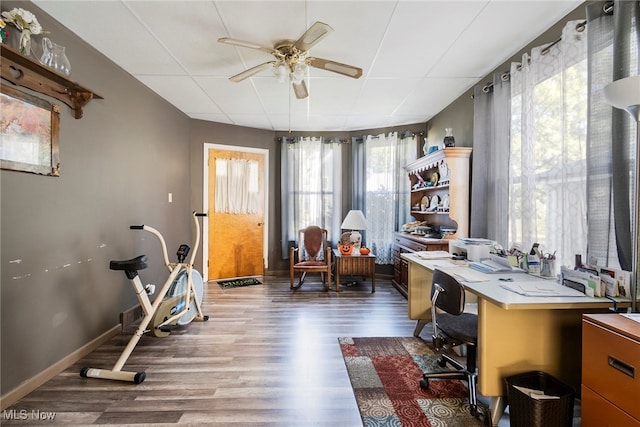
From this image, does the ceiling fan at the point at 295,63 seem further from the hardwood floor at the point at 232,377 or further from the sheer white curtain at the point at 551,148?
the hardwood floor at the point at 232,377

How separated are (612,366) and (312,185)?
416 cm

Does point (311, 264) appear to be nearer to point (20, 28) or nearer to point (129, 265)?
point (129, 265)

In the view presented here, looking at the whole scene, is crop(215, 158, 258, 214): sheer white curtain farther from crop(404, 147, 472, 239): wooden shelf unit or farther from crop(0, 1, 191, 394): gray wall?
crop(404, 147, 472, 239): wooden shelf unit

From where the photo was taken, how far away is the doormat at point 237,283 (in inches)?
169

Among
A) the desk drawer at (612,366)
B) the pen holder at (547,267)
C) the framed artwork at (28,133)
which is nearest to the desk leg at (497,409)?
the desk drawer at (612,366)

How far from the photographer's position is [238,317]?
3.10 meters

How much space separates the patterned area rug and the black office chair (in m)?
0.10

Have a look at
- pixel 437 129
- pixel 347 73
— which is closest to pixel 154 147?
pixel 347 73

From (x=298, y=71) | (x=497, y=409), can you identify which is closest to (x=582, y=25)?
(x=298, y=71)

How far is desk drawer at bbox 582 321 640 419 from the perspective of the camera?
1103 millimetres

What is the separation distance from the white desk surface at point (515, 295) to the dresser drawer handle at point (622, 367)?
30cm

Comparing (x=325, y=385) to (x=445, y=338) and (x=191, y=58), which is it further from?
(x=191, y=58)

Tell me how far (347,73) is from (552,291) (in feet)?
6.84

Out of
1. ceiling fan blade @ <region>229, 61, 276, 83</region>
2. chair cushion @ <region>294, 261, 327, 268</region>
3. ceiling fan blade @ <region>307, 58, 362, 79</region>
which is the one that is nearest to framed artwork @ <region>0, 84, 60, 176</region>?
ceiling fan blade @ <region>229, 61, 276, 83</region>
